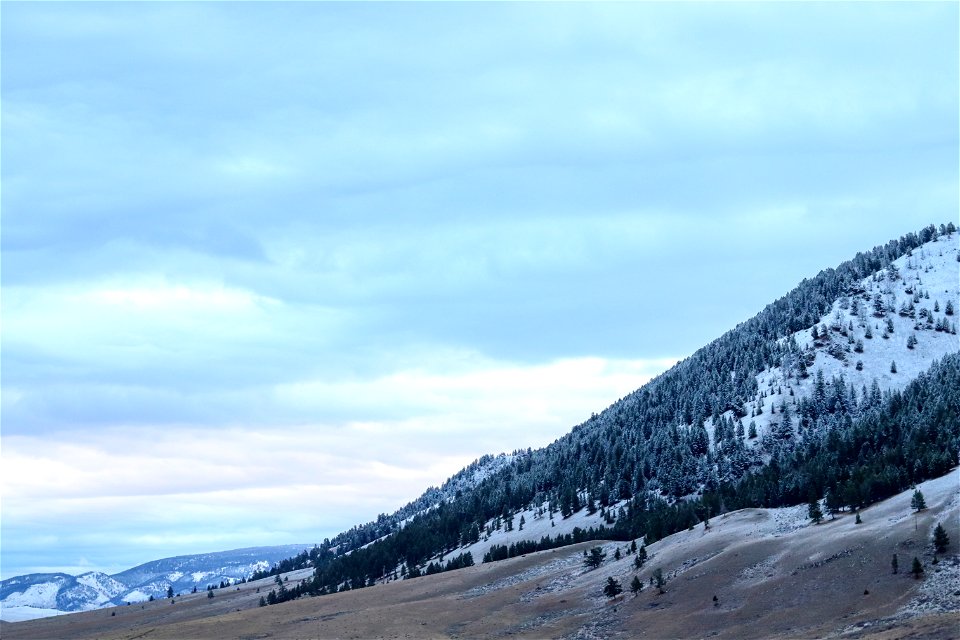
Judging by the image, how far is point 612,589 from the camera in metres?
99.7

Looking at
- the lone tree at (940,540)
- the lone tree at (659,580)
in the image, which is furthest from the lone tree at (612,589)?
the lone tree at (940,540)

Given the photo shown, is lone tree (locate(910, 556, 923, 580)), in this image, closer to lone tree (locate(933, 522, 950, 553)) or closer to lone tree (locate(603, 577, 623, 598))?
lone tree (locate(933, 522, 950, 553))

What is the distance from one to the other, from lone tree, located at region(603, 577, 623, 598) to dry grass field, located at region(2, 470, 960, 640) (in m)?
1.25

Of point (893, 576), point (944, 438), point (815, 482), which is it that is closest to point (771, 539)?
point (893, 576)

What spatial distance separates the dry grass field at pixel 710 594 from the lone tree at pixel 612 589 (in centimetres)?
125

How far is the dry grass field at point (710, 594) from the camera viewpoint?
7431cm

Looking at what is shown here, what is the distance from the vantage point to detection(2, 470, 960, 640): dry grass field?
244 feet

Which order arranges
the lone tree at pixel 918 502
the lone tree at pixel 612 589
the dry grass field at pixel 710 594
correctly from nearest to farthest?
the dry grass field at pixel 710 594 → the lone tree at pixel 918 502 → the lone tree at pixel 612 589

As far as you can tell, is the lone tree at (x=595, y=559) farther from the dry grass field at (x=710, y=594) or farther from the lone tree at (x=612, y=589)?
the lone tree at (x=612, y=589)

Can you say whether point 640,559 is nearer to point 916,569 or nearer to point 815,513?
point 815,513

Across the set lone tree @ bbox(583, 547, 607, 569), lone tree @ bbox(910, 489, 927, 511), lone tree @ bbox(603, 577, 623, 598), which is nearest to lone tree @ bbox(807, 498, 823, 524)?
lone tree @ bbox(910, 489, 927, 511)

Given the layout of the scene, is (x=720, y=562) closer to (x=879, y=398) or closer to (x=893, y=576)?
(x=893, y=576)

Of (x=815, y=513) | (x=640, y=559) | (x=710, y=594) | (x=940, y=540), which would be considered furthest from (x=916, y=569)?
(x=640, y=559)

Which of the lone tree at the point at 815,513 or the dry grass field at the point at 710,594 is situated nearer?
the dry grass field at the point at 710,594
